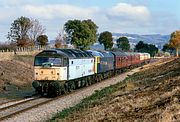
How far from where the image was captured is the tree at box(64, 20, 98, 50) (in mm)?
102956

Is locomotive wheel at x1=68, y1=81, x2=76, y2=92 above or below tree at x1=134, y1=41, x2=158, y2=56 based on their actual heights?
below

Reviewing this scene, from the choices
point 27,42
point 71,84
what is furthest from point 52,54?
point 27,42

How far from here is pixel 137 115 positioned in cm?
1281

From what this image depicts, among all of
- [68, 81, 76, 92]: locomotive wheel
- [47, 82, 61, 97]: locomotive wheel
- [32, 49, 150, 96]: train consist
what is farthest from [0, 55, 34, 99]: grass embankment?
[68, 81, 76, 92]: locomotive wheel

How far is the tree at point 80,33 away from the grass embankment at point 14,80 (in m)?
51.4

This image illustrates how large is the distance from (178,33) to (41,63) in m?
106

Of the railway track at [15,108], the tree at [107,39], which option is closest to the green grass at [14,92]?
the railway track at [15,108]

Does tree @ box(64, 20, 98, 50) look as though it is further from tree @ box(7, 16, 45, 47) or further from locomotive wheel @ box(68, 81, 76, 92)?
locomotive wheel @ box(68, 81, 76, 92)

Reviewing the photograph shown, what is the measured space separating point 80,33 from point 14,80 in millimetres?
65543

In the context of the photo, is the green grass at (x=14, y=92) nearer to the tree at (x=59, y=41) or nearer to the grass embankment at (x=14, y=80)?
the grass embankment at (x=14, y=80)

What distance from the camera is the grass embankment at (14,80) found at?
3203 centimetres

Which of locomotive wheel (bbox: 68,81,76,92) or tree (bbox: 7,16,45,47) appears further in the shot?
tree (bbox: 7,16,45,47)

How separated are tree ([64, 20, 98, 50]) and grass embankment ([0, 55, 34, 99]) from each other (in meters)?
51.4

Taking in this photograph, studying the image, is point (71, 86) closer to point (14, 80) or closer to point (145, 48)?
point (14, 80)
